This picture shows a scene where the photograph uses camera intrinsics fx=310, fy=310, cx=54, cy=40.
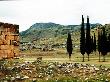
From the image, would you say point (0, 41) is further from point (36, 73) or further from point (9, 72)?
point (36, 73)

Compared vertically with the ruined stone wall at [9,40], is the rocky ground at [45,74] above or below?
below

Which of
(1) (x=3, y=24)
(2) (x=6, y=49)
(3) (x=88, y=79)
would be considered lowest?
(3) (x=88, y=79)

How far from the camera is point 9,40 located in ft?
23.3

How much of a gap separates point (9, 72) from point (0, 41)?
830 centimetres

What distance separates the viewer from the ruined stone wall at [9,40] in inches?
275

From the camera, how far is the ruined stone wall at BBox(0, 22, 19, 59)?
6.99 meters

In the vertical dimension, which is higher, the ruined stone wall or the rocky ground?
the ruined stone wall

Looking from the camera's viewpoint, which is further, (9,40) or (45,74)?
(45,74)

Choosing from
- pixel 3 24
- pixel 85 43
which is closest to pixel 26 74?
pixel 3 24

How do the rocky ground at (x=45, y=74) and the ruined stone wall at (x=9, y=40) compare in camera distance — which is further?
the rocky ground at (x=45, y=74)

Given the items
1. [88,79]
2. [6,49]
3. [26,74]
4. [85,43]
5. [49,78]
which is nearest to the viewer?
[6,49]

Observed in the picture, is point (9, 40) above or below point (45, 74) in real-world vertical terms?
above

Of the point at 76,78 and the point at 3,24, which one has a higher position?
the point at 3,24

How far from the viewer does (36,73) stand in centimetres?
1825
